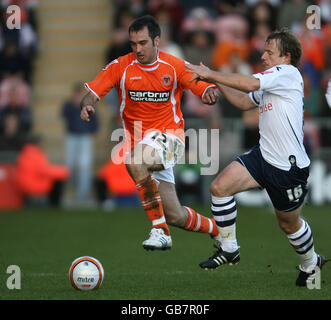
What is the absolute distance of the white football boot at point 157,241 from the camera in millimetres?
7297

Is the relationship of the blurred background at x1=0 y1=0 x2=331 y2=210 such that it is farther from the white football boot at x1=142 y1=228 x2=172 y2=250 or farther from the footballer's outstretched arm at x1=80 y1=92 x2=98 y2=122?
the white football boot at x1=142 y1=228 x2=172 y2=250

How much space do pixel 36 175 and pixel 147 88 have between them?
8.11 meters

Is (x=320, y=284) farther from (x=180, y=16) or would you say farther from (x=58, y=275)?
(x=180, y=16)

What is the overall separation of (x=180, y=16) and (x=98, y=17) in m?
2.94

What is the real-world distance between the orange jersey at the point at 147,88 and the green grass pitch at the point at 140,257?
159 centimetres

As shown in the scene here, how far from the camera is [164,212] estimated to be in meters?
8.26

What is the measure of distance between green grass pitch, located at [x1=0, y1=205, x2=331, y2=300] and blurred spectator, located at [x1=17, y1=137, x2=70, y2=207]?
493mm

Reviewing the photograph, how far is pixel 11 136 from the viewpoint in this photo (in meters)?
16.5

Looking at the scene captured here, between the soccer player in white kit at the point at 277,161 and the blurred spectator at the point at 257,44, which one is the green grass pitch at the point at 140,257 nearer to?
the soccer player in white kit at the point at 277,161

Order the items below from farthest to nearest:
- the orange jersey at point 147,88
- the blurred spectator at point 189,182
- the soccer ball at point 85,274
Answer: the blurred spectator at point 189,182
the orange jersey at point 147,88
the soccer ball at point 85,274

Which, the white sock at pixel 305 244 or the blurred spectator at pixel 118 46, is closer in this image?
the white sock at pixel 305 244

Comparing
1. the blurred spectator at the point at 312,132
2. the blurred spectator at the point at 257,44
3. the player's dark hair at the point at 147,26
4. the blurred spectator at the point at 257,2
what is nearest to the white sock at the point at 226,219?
the player's dark hair at the point at 147,26

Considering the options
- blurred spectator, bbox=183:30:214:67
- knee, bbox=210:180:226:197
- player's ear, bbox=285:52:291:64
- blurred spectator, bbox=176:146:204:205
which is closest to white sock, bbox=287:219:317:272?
knee, bbox=210:180:226:197

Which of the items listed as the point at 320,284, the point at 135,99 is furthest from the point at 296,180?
the point at 135,99
